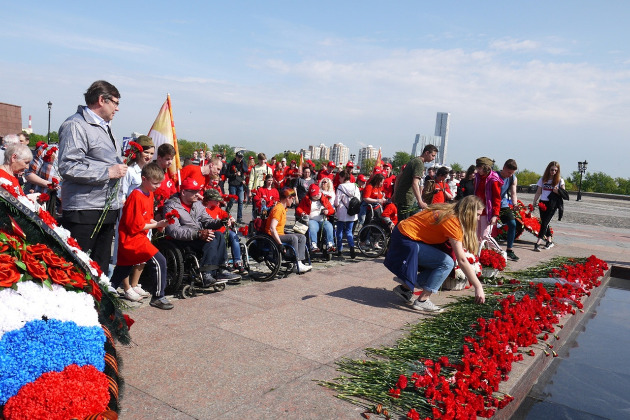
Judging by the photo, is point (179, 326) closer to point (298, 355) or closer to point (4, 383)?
point (298, 355)

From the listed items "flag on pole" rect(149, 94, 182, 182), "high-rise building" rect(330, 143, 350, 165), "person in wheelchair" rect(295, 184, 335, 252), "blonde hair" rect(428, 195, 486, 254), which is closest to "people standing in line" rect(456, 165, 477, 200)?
"person in wheelchair" rect(295, 184, 335, 252)

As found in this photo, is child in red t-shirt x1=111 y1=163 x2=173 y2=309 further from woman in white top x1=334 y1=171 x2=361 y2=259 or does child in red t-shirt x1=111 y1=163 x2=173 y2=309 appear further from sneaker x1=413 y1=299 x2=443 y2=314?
woman in white top x1=334 y1=171 x2=361 y2=259

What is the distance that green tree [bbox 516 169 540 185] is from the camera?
7156 centimetres

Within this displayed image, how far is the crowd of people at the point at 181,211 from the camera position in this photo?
405cm

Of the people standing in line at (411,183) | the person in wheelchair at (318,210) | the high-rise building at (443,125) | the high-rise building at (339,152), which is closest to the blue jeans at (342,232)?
the person in wheelchair at (318,210)

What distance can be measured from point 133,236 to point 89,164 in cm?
100

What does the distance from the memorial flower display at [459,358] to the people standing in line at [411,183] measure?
6.92ft

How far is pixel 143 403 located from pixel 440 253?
10.6 ft

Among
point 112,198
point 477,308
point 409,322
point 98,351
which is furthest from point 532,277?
point 98,351

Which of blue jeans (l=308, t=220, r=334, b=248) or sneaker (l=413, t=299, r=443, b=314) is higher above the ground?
blue jeans (l=308, t=220, r=334, b=248)

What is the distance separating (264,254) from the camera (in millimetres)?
6699

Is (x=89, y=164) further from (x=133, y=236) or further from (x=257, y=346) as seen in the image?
(x=257, y=346)

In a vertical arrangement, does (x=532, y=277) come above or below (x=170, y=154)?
below

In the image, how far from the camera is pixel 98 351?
2473 millimetres
